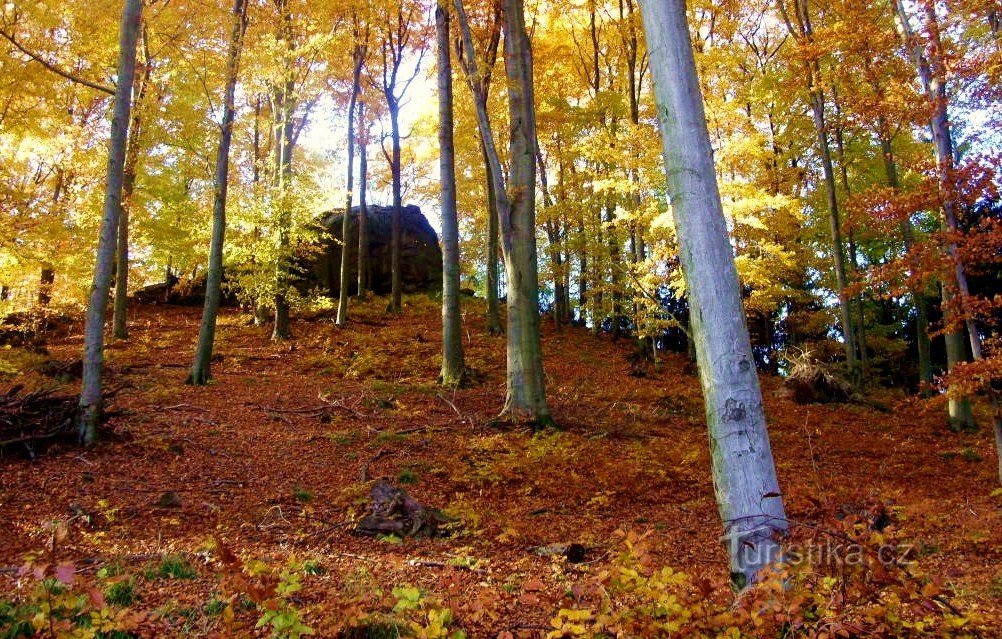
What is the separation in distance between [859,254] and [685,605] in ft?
68.5

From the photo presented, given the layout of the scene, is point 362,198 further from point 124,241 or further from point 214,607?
point 214,607

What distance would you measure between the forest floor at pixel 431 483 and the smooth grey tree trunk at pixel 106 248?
1.56 feet

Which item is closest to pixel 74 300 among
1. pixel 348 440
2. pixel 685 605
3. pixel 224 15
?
pixel 224 15

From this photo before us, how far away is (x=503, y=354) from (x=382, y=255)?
9083mm

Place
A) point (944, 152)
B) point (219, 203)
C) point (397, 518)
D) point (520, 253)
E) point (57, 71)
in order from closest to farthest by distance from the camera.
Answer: point (397, 518) → point (57, 71) → point (944, 152) → point (520, 253) → point (219, 203)

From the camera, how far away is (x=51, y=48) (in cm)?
903

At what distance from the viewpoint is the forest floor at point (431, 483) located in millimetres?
3744

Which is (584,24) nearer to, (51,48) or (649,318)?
(649,318)

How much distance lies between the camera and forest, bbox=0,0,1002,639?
9.24ft

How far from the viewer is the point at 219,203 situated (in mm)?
10812

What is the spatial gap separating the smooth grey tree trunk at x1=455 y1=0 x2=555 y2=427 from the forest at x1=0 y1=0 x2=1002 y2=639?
5 cm

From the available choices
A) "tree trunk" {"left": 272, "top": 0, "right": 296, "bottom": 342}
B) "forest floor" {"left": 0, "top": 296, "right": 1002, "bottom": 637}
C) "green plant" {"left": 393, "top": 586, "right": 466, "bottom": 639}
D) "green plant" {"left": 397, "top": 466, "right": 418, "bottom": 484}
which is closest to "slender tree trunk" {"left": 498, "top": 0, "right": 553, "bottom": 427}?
"forest floor" {"left": 0, "top": 296, "right": 1002, "bottom": 637}

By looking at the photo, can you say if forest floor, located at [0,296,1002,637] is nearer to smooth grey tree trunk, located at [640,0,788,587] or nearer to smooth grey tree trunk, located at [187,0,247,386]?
smooth grey tree trunk, located at [640,0,788,587]

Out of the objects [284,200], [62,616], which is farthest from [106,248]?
[284,200]
